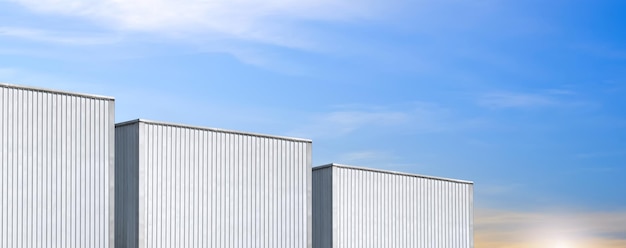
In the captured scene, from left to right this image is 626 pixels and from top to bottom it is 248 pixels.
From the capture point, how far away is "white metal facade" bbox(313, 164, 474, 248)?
1999 inches

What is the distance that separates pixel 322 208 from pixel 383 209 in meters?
2.93

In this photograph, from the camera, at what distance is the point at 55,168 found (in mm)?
39688

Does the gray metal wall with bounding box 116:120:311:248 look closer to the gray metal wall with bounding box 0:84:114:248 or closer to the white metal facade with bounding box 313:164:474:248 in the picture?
the gray metal wall with bounding box 0:84:114:248

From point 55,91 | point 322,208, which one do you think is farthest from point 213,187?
point 322,208

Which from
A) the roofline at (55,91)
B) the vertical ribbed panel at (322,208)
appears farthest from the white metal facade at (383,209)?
the roofline at (55,91)

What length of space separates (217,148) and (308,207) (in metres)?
5.50

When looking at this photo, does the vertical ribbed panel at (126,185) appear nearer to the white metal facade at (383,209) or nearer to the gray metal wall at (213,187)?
the gray metal wall at (213,187)

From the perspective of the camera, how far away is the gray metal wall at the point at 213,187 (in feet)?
139

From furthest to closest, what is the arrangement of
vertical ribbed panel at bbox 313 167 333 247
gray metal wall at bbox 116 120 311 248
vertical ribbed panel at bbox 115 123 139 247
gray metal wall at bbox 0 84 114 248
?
vertical ribbed panel at bbox 313 167 333 247 → gray metal wall at bbox 116 120 311 248 → vertical ribbed panel at bbox 115 123 139 247 → gray metal wall at bbox 0 84 114 248

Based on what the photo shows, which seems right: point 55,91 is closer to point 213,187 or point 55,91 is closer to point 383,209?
point 213,187

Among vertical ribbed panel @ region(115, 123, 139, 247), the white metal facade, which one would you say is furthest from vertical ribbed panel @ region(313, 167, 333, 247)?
vertical ribbed panel @ region(115, 123, 139, 247)

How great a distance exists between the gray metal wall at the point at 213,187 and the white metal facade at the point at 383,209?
3.26m

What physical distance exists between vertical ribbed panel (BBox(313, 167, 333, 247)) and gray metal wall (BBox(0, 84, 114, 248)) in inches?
498

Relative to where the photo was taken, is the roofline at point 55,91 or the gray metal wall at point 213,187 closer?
the roofline at point 55,91
